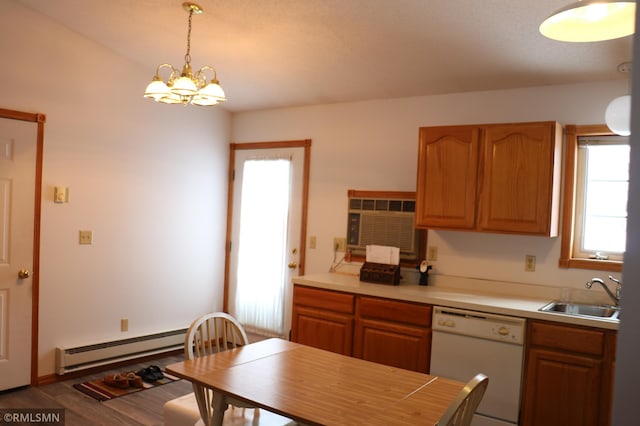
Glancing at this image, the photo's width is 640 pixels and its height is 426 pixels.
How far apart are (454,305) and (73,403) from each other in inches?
104

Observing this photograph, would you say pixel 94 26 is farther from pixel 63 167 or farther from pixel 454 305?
pixel 454 305

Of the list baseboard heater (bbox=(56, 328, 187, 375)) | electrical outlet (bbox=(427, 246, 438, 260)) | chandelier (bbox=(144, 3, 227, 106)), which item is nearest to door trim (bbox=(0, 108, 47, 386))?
baseboard heater (bbox=(56, 328, 187, 375))

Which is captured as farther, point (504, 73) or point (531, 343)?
point (504, 73)

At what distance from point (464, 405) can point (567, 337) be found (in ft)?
4.92

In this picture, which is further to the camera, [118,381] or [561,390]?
[118,381]

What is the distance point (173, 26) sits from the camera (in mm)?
3521

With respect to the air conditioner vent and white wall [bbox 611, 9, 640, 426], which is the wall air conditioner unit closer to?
the air conditioner vent

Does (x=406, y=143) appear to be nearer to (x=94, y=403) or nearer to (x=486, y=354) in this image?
(x=486, y=354)

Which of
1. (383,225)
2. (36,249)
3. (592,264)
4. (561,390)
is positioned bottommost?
(561,390)

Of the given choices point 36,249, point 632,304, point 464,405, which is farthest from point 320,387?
point 36,249

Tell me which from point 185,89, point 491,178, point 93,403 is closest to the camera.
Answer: point 185,89

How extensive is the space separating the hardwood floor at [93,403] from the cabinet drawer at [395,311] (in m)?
1.51

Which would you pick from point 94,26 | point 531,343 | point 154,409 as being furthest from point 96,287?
point 531,343

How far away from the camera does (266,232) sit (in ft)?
15.9
